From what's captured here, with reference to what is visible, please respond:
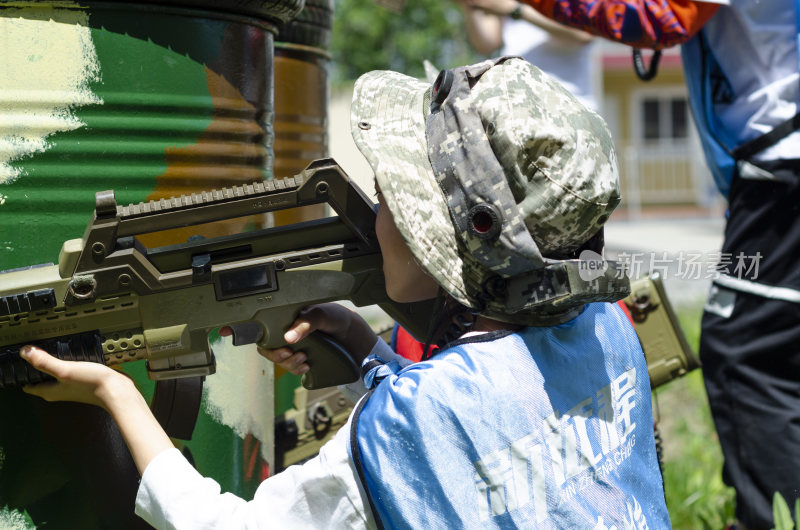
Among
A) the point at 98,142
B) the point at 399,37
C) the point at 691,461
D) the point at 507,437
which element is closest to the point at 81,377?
the point at 98,142

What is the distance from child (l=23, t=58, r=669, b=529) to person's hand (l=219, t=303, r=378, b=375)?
0.33 metres

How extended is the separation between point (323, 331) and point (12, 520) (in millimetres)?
730

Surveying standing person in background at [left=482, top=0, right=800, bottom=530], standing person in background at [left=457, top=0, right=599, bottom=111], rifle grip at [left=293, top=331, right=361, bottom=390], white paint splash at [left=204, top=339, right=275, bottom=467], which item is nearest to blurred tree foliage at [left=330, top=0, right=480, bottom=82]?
standing person in background at [left=457, top=0, right=599, bottom=111]

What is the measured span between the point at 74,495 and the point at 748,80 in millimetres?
2083

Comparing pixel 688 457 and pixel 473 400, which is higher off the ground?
pixel 473 400

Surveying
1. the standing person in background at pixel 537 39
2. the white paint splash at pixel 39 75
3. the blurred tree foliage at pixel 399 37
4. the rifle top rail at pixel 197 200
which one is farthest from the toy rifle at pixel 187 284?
the blurred tree foliage at pixel 399 37

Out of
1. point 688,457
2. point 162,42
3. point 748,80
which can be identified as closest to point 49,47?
point 162,42

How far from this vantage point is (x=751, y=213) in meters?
2.66

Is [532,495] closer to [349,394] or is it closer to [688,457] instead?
[349,394]

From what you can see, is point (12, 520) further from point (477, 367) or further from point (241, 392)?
point (477, 367)

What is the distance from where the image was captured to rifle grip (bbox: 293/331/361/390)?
1.99 meters

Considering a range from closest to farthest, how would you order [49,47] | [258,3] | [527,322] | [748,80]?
[527,322] < [49,47] < [258,3] < [748,80]

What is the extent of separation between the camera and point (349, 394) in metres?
2.22

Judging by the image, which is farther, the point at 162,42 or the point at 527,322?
the point at 162,42
